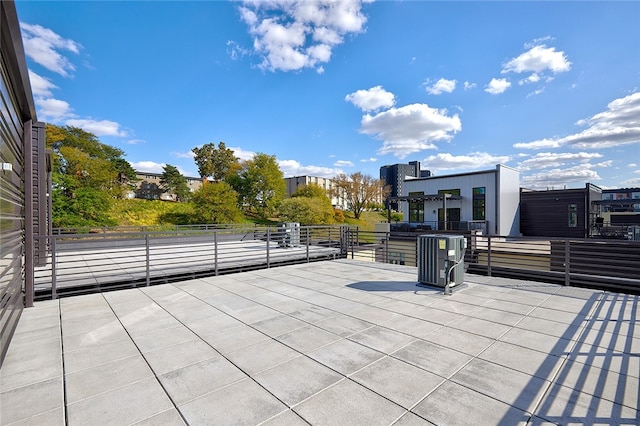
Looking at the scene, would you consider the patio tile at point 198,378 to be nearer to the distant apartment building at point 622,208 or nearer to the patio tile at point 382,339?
the patio tile at point 382,339

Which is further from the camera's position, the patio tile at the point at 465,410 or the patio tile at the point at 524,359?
the patio tile at the point at 524,359

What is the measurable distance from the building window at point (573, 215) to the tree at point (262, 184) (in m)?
29.7

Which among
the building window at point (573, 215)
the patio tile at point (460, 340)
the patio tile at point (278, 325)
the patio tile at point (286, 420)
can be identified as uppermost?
the building window at point (573, 215)

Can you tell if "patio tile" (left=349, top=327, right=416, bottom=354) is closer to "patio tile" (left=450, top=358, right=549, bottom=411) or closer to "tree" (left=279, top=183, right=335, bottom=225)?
"patio tile" (left=450, top=358, right=549, bottom=411)

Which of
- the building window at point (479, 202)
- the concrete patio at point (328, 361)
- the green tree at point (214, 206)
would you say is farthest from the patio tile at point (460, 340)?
the green tree at point (214, 206)

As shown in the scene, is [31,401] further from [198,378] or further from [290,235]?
[290,235]

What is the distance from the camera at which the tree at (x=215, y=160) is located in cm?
4659

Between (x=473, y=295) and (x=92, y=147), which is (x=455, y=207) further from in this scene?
(x=92, y=147)

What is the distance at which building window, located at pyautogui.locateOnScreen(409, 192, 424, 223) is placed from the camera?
84.8 feet

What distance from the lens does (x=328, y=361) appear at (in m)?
2.82

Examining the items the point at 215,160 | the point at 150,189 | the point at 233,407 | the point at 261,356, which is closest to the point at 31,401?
the point at 233,407

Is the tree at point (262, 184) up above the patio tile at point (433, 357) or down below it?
above

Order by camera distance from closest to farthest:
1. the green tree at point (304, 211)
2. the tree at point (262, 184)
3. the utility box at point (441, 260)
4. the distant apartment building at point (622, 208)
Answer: the utility box at point (441, 260) < the green tree at point (304, 211) < the distant apartment building at point (622, 208) < the tree at point (262, 184)

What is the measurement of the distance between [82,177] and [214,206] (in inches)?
547
